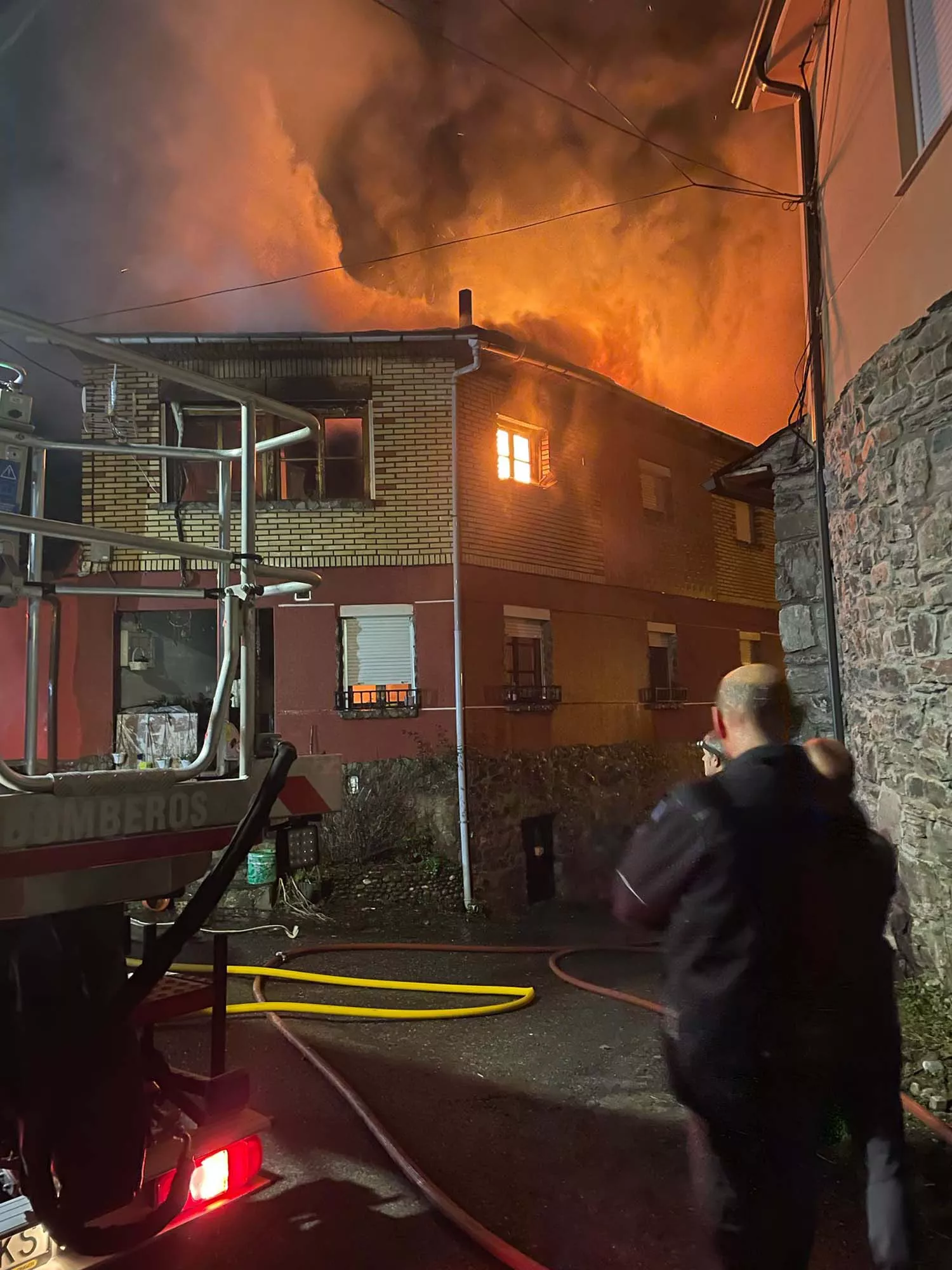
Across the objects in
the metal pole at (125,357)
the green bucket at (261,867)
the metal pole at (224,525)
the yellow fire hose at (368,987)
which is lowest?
the yellow fire hose at (368,987)

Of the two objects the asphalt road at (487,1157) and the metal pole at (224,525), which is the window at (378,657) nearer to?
the asphalt road at (487,1157)

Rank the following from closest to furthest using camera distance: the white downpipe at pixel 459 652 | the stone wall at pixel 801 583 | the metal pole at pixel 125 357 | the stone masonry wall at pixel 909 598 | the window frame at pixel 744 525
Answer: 1. the metal pole at pixel 125 357
2. the stone masonry wall at pixel 909 598
3. the stone wall at pixel 801 583
4. the white downpipe at pixel 459 652
5. the window frame at pixel 744 525

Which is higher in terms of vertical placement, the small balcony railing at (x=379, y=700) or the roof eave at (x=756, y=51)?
the roof eave at (x=756, y=51)

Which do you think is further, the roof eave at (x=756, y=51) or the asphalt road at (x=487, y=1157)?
the roof eave at (x=756, y=51)

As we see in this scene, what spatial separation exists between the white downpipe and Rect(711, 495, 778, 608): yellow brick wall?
7.01 meters

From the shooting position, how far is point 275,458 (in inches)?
483

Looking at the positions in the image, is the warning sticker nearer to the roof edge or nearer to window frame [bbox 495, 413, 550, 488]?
the roof edge

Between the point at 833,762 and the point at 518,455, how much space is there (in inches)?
432

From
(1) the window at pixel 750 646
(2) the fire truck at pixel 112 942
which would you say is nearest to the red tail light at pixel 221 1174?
(2) the fire truck at pixel 112 942

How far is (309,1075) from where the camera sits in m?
5.01

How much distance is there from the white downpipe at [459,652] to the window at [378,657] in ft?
2.07

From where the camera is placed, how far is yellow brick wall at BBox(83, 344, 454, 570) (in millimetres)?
11891

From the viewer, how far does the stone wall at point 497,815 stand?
11.3m

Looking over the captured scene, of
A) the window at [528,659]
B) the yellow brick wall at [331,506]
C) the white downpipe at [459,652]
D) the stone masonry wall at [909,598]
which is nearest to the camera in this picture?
the stone masonry wall at [909,598]
